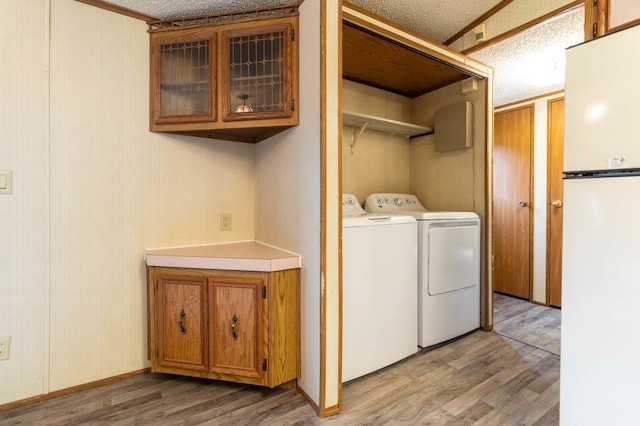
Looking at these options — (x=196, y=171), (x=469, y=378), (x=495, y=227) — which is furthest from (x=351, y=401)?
(x=495, y=227)

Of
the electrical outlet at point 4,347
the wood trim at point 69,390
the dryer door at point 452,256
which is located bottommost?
the wood trim at point 69,390

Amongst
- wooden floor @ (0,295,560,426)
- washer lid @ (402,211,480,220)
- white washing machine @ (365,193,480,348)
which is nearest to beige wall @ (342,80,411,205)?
white washing machine @ (365,193,480,348)

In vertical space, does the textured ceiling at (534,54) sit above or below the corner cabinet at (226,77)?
above

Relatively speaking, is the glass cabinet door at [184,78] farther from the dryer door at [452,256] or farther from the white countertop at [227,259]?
the dryer door at [452,256]

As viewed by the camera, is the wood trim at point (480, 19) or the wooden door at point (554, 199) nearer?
the wood trim at point (480, 19)

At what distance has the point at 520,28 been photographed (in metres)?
2.14

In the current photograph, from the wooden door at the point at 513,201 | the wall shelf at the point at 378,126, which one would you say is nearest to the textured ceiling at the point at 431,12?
the wall shelf at the point at 378,126

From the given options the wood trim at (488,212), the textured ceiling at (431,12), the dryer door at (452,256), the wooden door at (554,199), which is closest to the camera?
the textured ceiling at (431,12)

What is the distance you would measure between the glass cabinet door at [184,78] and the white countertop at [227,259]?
82cm

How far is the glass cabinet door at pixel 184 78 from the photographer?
1905 millimetres

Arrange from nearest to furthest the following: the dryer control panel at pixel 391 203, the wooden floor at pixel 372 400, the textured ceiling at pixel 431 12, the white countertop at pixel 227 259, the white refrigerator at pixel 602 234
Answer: the white refrigerator at pixel 602 234
the wooden floor at pixel 372 400
the white countertop at pixel 227 259
the textured ceiling at pixel 431 12
the dryer control panel at pixel 391 203

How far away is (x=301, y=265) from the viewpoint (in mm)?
1757

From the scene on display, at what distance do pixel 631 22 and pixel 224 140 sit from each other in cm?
218

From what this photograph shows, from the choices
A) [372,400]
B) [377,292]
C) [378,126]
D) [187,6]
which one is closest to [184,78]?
[187,6]
